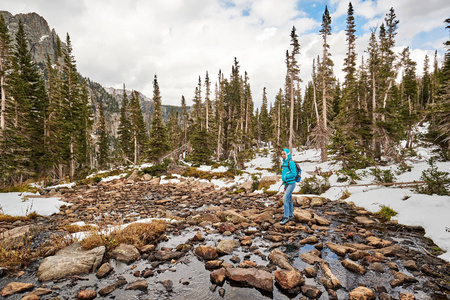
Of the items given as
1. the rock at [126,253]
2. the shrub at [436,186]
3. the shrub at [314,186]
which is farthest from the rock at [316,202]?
the rock at [126,253]

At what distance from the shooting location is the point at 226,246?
229 inches

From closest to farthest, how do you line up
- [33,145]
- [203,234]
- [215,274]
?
[215,274] < [203,234] < [33,145]

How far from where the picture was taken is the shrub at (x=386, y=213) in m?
7.49

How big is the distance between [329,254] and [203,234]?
4.10 meters

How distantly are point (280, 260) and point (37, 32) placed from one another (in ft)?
807

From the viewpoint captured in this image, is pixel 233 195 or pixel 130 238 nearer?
pixel 130 238

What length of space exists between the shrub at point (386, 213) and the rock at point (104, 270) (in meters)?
9.48

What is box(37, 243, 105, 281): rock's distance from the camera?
4.50 meters

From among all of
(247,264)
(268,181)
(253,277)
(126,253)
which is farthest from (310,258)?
(268,181)

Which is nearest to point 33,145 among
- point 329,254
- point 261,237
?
point 261,237

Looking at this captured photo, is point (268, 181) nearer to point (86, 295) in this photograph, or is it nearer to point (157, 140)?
point (86, 295)

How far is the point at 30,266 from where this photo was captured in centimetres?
492

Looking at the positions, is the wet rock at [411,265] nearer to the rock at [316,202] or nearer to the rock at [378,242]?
the rock at [378,242]

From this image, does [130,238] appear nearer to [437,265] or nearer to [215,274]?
[215,274]
